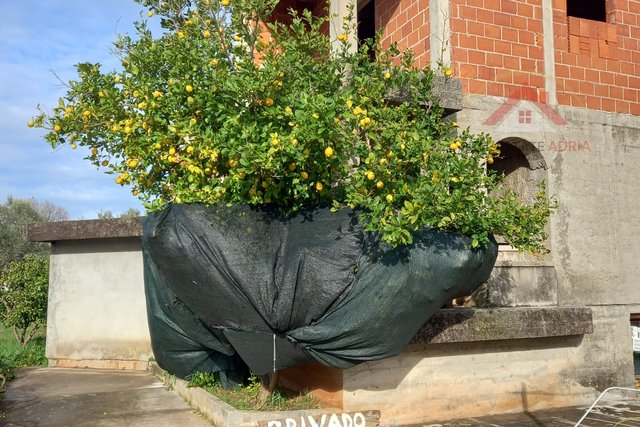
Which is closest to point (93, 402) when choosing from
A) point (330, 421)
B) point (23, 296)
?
point (330, 421)

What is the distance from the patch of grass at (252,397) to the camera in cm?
543

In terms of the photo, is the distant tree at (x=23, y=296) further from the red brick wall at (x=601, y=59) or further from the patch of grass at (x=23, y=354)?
the red brick wall at (x=601, y=59)

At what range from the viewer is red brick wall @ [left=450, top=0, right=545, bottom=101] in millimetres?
6719

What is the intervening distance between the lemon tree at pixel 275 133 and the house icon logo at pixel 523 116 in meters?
1.70

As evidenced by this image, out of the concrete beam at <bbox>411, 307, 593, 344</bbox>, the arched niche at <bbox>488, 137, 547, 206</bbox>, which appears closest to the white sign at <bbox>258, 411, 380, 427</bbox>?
the concrete beam at <bbox>411, 307, 593, 344</bbox>

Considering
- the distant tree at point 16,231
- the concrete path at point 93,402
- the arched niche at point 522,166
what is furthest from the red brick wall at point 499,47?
the distant tree at point 16,231

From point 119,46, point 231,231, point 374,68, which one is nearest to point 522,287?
point 374,68

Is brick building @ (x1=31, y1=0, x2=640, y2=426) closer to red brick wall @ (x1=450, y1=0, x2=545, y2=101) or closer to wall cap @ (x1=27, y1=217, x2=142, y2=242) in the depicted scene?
red brick wall @ (x1=450, y1=0, x2=545, y2=101)

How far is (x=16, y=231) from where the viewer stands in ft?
79.5

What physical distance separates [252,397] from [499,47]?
4699 mm

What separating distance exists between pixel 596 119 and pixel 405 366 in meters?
3.97

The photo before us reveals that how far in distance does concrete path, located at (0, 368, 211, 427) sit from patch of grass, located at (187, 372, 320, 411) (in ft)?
0.99

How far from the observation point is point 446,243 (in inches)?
193

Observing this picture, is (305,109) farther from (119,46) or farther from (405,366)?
(405,366)
